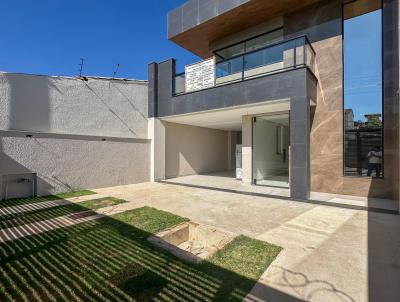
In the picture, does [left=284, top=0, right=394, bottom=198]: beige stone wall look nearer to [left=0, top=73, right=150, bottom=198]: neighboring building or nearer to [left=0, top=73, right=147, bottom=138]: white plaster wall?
[left=0, top=73, right=150, bottom=198]: neighboring building

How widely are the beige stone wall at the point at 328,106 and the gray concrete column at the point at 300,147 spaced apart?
135 centimetres

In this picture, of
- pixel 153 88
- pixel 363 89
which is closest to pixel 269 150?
pixel 363 89

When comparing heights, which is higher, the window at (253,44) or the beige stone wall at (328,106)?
the window at (253,44)

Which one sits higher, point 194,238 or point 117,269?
point 117,269

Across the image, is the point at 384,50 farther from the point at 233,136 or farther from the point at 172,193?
Result: the point at 233,136

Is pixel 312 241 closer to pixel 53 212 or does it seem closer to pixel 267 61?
pixel 267 61

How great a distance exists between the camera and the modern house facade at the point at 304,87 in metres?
6.52

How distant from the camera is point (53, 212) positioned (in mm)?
5430

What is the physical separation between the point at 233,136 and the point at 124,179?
899 cm

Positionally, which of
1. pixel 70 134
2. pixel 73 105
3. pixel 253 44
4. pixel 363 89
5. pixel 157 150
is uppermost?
pixel 253 44

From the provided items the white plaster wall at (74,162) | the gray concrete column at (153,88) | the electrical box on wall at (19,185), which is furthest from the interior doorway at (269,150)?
the electrical box on wall at (19,185)

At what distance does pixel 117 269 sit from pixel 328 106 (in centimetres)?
782

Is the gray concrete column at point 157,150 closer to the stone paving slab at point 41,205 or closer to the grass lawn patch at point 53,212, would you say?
the stone paving slab at point 41,205

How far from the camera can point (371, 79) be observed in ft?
22.8
